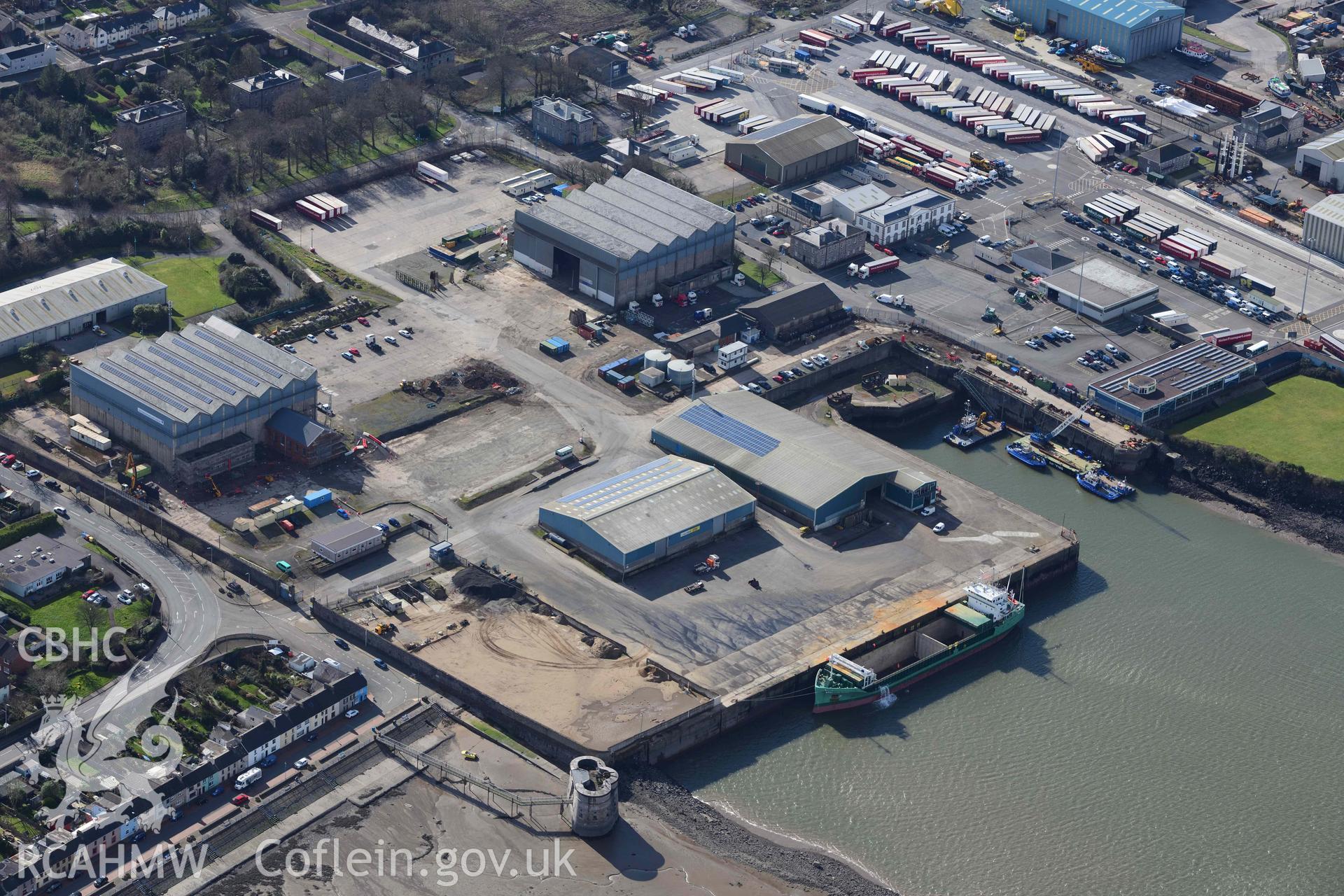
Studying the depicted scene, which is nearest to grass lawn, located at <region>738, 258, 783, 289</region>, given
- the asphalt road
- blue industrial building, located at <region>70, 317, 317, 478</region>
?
blue industrial building, located at <region>70, 317, 317, 478</region>

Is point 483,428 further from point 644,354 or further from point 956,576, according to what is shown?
point 956,576

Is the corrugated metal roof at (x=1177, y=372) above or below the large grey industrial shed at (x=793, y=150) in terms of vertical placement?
below

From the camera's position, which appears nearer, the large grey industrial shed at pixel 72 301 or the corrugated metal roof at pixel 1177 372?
the corrugated metal roof at pixel 1177 372

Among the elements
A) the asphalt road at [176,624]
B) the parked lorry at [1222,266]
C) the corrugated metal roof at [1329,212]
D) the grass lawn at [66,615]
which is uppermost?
the corrugated metal roof at [1329,212]

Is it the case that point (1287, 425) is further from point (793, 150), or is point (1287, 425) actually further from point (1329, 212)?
point (793, 150)

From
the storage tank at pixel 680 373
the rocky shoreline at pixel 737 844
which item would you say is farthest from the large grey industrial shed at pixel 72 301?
the rocky shoreline at pixel 737 844

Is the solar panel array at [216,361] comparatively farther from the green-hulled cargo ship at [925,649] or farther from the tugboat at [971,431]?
the tugboat at [971,431]

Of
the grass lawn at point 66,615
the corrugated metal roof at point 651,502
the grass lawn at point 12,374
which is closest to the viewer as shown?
the grass lawn at point 66,615
